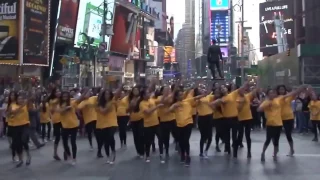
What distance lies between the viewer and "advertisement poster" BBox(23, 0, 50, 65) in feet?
127

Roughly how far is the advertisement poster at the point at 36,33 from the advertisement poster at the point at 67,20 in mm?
2117

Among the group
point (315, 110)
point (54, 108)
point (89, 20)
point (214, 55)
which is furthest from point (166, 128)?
point (89, 20)

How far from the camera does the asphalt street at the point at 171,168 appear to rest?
1126 cm

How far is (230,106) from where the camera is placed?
553 inches

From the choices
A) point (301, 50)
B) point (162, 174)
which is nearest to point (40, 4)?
point (301, 50)

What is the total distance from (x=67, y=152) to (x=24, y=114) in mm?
1411

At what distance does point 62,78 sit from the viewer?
1823 inches


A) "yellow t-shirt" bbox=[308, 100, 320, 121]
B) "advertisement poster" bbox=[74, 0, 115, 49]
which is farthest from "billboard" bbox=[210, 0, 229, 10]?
"yellow t-shirt" bbox=[308, 100, 320, 121]

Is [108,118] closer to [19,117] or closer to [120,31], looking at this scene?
[19,117]

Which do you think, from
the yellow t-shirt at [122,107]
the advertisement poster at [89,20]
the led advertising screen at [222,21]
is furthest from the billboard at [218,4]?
the yellow t-shirt at [122,107]

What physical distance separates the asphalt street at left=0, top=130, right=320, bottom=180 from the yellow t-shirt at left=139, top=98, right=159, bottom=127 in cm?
95

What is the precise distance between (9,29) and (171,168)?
28.2 metres

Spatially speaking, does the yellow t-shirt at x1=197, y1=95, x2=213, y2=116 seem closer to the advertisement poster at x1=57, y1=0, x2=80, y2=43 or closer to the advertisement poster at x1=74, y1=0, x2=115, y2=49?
the advertisement poster at x1=57, y1=0, x2=80, y2=43

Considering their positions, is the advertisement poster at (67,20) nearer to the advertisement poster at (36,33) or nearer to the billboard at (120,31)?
the advertisement poster at (36,33)
